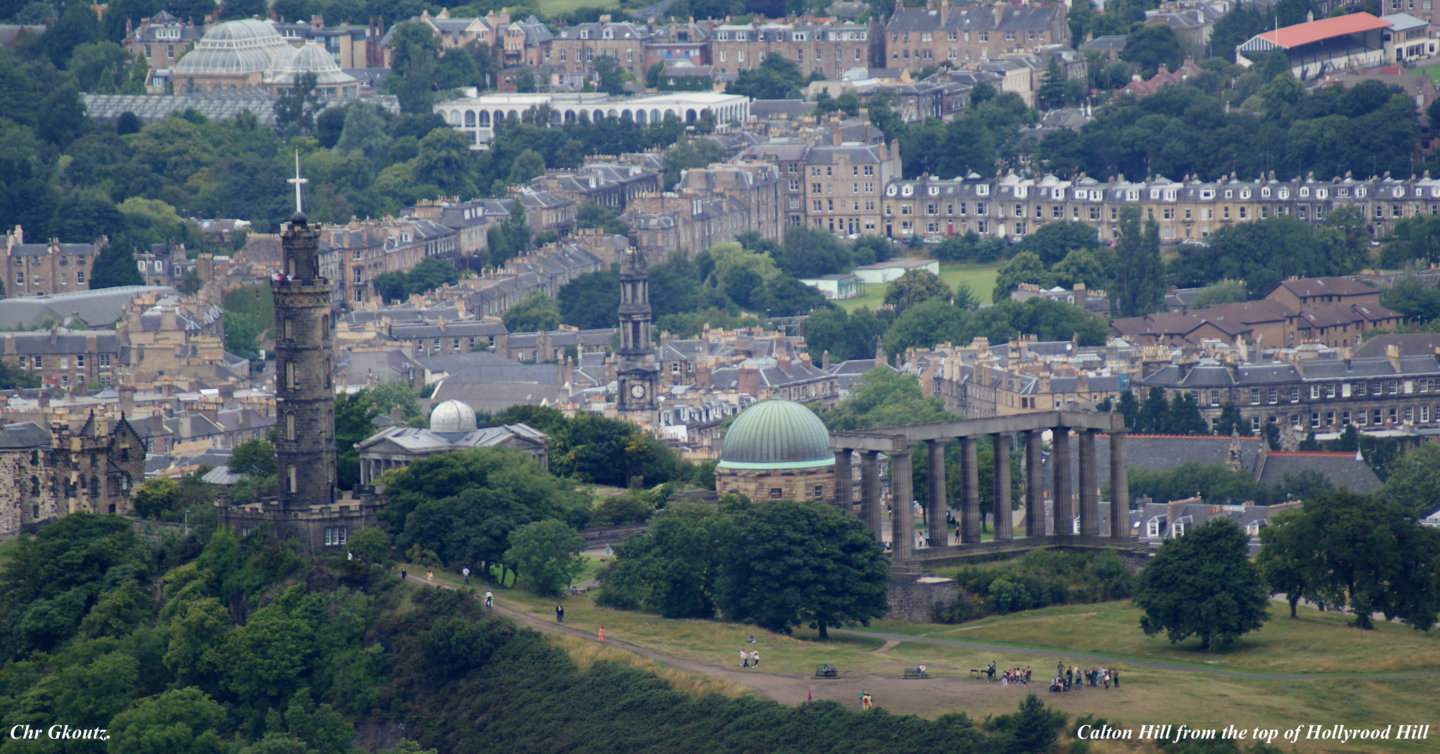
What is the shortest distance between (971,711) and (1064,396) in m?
74.4

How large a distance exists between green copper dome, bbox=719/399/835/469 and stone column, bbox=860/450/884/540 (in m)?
4.28

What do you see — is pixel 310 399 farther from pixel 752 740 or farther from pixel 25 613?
pixel 752 740

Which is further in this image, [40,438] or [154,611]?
[40,438]

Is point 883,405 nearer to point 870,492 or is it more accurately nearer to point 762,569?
point 870,492

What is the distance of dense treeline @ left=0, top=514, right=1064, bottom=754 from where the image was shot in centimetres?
12325

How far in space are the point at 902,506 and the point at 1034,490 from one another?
9.28m

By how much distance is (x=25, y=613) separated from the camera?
13725 cm

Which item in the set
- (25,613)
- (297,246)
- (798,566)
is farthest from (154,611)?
(798,566)

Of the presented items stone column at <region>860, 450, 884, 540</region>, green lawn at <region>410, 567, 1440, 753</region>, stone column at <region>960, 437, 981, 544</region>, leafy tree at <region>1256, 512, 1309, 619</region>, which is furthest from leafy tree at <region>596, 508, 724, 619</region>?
leafy tree at <region>1256, 512, 1309, 619</region>

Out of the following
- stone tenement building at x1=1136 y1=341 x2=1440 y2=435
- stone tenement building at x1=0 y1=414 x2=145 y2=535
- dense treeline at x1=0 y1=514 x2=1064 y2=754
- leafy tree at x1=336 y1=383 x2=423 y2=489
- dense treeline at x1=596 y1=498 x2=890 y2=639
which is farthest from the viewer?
stone tenement building at x1=1136 y1=341 x2=1440 y2=435

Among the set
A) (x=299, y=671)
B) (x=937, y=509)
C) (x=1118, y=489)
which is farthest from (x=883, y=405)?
(x=299, y=671)

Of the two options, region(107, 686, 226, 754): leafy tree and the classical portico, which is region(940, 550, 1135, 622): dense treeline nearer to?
the classical portico

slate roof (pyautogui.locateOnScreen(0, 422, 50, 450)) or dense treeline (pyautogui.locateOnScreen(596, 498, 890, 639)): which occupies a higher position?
slate roof (pyautogui.locateOnScreen(0, 422, 50, 450))

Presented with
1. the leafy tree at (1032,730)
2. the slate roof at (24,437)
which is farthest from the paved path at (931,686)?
the slate roof at (24,437)
